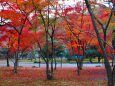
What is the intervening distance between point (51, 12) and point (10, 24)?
26.1 ft

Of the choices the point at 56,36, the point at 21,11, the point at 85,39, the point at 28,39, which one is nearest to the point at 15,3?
the point at 21,11

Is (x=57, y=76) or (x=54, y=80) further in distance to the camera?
(x=57, y=76)

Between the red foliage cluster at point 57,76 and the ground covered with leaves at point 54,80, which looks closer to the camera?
the ground covered with leaves at point 54,80

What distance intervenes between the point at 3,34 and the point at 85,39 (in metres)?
9.85

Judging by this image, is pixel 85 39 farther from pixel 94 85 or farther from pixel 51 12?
pixel 94 85

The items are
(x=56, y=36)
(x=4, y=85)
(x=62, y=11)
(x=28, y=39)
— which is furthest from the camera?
(x=56, y=36)

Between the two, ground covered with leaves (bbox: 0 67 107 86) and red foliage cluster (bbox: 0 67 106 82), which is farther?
red foliage cluster (bbox: 0 67 106 82)

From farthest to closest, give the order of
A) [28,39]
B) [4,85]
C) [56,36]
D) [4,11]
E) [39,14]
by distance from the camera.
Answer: [56,36] < [28,39] < [4,11] < [39,14] < [4,85]

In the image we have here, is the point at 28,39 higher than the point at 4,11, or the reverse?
the point at 4,11

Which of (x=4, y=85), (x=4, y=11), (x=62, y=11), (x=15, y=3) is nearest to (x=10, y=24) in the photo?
(x=4, y=11)

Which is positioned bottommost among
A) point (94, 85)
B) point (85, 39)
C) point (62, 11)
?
point (94, 85)

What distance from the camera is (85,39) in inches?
1359

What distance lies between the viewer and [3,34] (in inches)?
1421

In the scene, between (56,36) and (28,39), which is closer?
(28,39)
